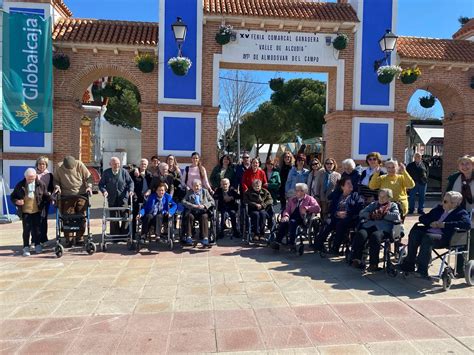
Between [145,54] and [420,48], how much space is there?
8411mm

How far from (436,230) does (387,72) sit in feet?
24.3

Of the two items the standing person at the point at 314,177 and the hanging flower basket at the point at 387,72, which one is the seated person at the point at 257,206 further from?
the hanging flower basket at the point at 387,72

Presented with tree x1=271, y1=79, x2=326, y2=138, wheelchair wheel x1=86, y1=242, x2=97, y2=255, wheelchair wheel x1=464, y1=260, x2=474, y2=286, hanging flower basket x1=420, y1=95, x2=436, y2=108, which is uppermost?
tree x1=271, y1=79, x2=326, y2=138

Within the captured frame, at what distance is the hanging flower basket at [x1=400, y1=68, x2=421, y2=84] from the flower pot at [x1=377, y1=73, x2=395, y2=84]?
0.53 meters

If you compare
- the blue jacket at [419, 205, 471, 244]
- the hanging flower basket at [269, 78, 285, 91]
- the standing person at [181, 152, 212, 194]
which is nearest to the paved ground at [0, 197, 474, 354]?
the blue jacket at [419, 205, 471, 244]

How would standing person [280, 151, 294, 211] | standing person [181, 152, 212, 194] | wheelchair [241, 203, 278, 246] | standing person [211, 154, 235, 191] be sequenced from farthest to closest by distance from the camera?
standing person [280, 151, 294, 211] < standing person [211, 154, 235, 191] < standing person [181, 152, 212, 194] < wheelchair [241, 203, 278, 246]

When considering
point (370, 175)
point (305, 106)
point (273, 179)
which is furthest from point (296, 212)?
point (305, 106)

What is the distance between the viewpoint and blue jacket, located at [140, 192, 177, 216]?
694 cm

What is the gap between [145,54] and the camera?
11258 mm

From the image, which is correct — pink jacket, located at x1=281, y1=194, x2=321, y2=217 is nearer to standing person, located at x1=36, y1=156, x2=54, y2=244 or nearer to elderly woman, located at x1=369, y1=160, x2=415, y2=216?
elderly woman, located at x1=369, y1=160, x2=415, y2=216

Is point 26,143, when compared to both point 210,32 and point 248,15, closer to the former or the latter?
point 210,32

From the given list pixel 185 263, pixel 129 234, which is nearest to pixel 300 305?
pixel 185 263

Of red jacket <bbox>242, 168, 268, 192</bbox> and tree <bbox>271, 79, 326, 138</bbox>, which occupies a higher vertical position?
tree <bbox>271, 79, 326, 138</bbox>

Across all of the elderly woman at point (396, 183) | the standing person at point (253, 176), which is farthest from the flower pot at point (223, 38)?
the elderly woman at point (396, 183)
